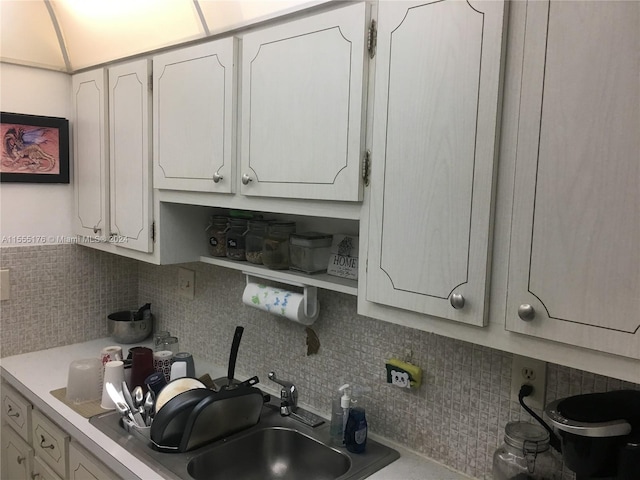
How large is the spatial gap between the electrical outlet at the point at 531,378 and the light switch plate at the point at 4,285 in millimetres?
2049

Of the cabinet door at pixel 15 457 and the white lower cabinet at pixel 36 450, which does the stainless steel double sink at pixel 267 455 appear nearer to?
the white lower cabinet at pixel 36 450

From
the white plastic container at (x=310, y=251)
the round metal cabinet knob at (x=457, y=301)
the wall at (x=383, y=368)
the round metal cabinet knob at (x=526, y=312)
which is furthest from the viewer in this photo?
the white plastic container at (x=310, y=251)

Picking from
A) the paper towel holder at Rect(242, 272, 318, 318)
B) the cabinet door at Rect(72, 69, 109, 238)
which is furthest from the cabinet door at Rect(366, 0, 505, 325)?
the cabinet door at Rect(72, 69, 109, 238)

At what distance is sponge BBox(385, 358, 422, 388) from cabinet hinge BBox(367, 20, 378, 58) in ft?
2.85

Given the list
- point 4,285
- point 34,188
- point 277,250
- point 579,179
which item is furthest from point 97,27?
point 579,179

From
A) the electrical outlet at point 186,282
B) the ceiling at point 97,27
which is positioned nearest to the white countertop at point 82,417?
the electrical outlet at point 186,282

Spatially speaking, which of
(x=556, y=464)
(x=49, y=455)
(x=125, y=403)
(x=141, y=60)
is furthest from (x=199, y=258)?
(x=556, y=464)

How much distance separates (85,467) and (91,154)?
1.23 meters

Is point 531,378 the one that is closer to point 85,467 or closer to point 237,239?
point 237,239

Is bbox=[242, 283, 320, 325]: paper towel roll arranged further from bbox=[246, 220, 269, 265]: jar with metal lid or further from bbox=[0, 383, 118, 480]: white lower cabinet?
bbox=[0, 383, 118, 480]: white lower cabinet

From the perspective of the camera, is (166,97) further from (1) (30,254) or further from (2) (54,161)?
(1) (30,254)

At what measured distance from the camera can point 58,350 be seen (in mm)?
2459

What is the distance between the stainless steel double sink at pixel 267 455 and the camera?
1.55 m

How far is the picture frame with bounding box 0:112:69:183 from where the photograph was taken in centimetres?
228
